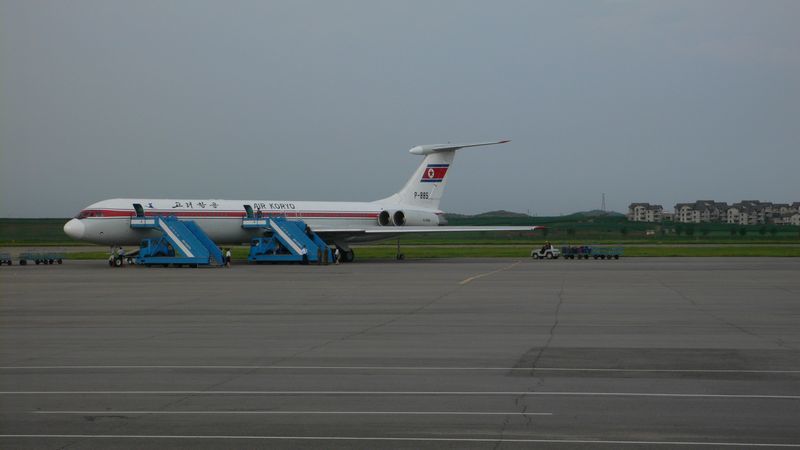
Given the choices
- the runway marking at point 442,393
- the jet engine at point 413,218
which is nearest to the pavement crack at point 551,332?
the runway marking at point 442,393

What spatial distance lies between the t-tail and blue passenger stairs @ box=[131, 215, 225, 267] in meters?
16.9

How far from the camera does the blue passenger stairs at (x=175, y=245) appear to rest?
48875 millimetres

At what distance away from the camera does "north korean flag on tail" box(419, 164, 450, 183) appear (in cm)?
6359

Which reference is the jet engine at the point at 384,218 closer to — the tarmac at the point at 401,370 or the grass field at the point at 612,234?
the tarmac at the point at 401,370

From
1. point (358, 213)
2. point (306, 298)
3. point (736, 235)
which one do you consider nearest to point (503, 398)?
point (306, 298)

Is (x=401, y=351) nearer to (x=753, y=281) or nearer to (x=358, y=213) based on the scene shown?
(x=753, y=281)

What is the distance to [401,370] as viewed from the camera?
14.2m

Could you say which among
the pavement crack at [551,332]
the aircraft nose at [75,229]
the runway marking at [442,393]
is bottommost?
the pavement crack at [551,332]

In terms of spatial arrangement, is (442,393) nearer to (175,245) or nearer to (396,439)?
(396,439)

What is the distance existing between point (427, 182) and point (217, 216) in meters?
16.3

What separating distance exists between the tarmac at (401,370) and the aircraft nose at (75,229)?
19.3 metres

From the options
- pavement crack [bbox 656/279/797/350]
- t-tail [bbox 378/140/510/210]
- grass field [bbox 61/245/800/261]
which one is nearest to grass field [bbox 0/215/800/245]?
grass field [bbox 61/245/800/261]

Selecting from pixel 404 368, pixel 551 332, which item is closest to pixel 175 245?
pixel 551 332

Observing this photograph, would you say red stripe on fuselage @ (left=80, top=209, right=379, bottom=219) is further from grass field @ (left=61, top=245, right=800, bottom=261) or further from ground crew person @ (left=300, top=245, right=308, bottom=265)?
ground crew person @ (left=300, top=245, right=308, bottom=265)
